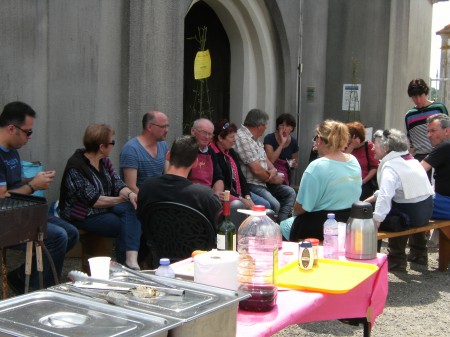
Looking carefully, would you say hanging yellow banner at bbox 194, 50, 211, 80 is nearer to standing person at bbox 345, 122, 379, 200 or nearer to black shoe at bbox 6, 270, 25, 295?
standing person at bbox 345, 122, 379, 200

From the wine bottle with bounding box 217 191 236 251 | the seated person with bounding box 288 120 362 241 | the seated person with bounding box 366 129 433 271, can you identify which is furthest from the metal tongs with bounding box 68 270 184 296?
the seated person with bounding box 366 129 433 271

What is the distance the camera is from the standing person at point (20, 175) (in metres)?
4.60

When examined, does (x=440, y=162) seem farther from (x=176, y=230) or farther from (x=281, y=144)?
(x=176, y=230)

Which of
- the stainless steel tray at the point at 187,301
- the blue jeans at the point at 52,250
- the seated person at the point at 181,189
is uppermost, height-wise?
the seated person at the point at 181,189

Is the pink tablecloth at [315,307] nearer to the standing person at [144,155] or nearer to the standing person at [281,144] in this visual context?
the standing person at [144,155]

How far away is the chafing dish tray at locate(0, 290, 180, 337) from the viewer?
176 centimetres

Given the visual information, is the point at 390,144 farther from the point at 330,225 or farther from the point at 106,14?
the point at 106,14

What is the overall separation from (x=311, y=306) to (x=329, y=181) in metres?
2.18

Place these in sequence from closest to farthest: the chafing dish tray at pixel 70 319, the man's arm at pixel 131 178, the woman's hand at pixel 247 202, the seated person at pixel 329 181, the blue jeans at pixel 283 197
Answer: the chafing dish tray at pixel 70 319
the seated person at pixel 329 181
the man's arm at pixel 131 178
the woman's hand at pixel 247 202
the blue jeans at pixel 283 197

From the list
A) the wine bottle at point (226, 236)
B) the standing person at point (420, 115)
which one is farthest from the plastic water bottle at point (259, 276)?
the standing person at point (420, 115)

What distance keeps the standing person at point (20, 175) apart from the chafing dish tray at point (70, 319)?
2662 mm

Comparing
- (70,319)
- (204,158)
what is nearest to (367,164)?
(204,158)

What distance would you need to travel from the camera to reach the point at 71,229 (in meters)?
4.93

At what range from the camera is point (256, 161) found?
267 inches
